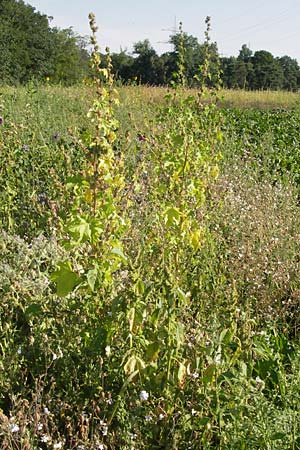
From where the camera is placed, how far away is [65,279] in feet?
7.28

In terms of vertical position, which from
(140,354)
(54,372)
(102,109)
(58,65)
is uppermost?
(58,65)

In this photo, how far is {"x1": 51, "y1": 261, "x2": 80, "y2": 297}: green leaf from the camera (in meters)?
2.21

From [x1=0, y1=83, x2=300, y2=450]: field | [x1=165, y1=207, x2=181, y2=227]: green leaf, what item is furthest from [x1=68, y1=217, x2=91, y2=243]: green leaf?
[x1=165, y1=207, x2=181, y2=227]: green leaf

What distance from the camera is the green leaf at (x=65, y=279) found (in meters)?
2.21

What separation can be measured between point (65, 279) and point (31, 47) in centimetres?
4575

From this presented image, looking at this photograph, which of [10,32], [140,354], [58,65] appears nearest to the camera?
[140,354]

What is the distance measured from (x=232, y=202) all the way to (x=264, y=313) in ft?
5.22

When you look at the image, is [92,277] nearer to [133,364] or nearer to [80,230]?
[80,230]

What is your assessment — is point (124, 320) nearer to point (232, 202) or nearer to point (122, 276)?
point (122, 276)

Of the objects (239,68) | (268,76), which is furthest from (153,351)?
(268,76)

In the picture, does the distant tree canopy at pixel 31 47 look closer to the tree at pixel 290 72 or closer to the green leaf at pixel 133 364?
the tree at pixel 290 72

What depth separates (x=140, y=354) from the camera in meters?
2.22

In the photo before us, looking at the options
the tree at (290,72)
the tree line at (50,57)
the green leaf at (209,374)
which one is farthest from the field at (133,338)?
the tree at (290,72)

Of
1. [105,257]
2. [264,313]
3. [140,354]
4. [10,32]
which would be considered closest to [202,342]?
[140,354]
